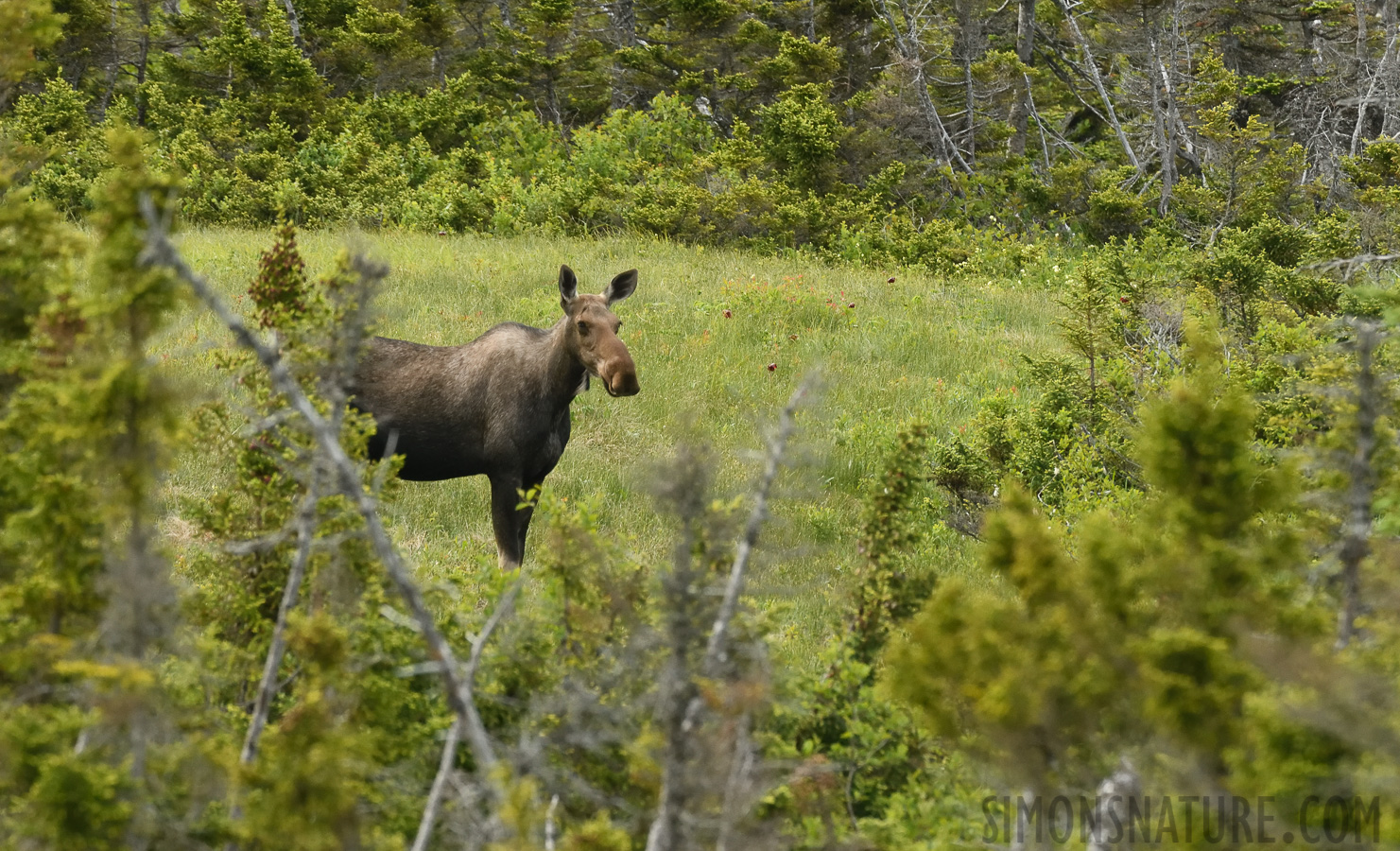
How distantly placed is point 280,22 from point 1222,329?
19880mm

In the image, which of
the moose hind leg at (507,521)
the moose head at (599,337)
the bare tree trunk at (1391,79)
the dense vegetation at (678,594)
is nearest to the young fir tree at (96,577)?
the dense vegetation at (678,594)

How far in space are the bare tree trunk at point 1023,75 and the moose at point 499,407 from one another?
61.8 ft

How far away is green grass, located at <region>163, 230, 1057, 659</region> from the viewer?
9008mm

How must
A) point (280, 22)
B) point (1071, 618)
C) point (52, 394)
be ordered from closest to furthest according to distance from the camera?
1. point (1071, 618)
2. point (52, 394)
3. point (280, 22)

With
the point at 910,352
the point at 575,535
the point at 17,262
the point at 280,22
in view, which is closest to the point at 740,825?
the point at 575,535

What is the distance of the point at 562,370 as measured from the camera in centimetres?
804

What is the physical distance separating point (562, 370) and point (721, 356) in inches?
203

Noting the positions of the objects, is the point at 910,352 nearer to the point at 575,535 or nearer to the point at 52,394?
the point at 575,535

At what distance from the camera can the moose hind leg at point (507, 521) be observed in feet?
25.8

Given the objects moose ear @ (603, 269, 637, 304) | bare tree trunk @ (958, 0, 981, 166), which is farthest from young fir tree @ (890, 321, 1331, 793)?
bare tree trunk @ (958, 0, 981, 166)

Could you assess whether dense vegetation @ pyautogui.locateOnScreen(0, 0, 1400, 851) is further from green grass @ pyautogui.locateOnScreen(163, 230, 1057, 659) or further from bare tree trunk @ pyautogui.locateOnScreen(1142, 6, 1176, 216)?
bare tree trunk @ pyautogui.locateOnScreen(1142, 6, 1176, 216)

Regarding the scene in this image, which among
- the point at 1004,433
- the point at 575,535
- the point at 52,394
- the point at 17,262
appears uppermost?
the point at 17,262

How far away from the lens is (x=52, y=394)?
337cm

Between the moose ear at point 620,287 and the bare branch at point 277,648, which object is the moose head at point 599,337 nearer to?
the moose ear at point 620,287
